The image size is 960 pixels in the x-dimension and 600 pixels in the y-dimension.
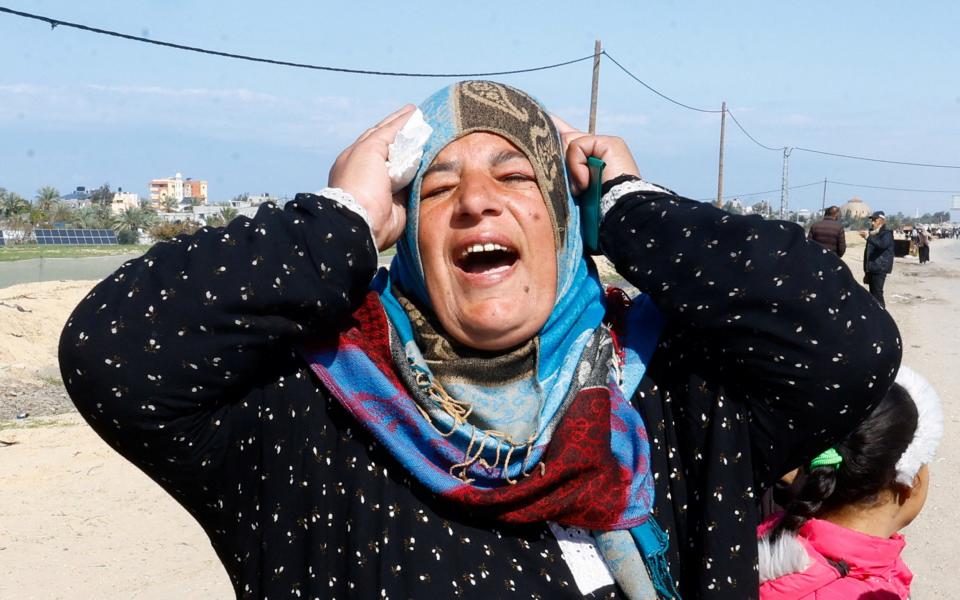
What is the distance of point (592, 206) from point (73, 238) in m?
48.1

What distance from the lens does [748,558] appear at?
187 centimetres

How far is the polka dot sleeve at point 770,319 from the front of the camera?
5.73 feet

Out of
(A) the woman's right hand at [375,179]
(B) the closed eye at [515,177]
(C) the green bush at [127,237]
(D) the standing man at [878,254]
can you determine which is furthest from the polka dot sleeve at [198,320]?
(C) the green bush at [127,237]

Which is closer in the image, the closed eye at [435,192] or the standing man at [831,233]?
the closed eye at [435,192]

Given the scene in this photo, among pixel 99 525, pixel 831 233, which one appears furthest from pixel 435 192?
pixel 831 233

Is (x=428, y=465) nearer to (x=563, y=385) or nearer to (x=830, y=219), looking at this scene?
(x=563, y=385)

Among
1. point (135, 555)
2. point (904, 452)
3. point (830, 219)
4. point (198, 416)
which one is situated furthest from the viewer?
point (830, 219)

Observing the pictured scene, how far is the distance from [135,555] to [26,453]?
2.54 m

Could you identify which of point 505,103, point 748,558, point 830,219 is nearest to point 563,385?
point 748,558

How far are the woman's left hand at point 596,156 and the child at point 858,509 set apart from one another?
3.44 feet

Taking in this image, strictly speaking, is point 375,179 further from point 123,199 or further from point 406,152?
point 123,199

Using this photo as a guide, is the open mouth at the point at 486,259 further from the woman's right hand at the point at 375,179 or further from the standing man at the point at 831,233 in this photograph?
the standing man at the point at 831,233

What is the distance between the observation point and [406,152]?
77.9 inches

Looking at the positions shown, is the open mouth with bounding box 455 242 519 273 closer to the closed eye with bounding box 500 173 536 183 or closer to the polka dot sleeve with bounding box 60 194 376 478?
the closed eye with bounding box 500 173 536 183
